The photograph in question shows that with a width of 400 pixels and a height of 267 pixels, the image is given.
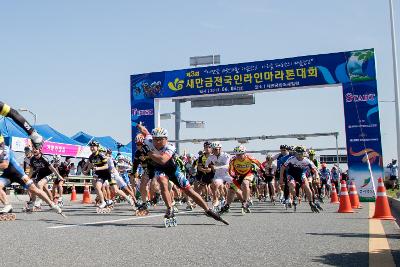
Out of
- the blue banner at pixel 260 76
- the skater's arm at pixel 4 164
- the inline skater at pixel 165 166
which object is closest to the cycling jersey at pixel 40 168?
the skater's arm at pixel 4 164

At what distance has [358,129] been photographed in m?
22.8

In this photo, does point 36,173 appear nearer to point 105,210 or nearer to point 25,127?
point 105,210

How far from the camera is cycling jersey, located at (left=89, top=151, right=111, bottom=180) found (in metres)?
14.3

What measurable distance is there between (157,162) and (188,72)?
18083 mm

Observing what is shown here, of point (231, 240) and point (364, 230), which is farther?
point (364, 230)

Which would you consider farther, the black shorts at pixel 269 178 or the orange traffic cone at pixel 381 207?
the black shorts at pixel 269 178

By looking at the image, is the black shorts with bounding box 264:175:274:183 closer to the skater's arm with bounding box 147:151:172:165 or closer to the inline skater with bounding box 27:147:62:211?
the inline skater with bounding box 27:147:62:211

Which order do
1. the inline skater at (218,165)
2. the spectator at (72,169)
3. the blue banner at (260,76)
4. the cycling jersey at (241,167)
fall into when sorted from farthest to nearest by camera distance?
the spectator at (72,169) → the blue banner at (260,76) → the inline skater at (218,165) → the cycling jersey at (241,167)

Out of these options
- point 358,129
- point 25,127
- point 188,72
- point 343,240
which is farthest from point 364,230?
point 188,72

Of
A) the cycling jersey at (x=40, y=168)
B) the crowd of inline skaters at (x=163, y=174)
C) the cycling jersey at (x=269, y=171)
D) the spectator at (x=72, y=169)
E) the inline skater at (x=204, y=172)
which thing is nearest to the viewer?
the crowd of inline skaters at (x=163, y=174)

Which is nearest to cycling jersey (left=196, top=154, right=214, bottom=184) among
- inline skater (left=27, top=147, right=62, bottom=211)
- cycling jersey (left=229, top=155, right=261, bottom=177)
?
cycling jersey (left=229, top=155, right=261, bottom=177)

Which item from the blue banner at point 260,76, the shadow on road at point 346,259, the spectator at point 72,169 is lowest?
the shadow on road at point 346,259

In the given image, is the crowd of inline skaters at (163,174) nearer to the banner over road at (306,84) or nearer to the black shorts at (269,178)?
the black shorts at (269,178)

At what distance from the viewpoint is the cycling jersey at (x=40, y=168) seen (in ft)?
48.9
